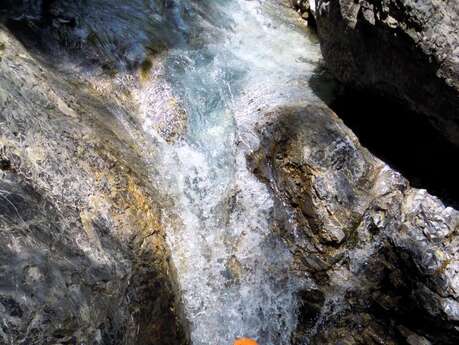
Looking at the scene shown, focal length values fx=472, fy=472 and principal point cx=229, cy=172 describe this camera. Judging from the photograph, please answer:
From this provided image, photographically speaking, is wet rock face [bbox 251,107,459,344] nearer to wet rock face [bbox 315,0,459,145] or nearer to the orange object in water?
the orange object in water

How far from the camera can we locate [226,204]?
412 centimetres

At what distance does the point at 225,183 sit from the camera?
423 centimetres

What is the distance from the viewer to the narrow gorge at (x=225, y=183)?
9.72 ft

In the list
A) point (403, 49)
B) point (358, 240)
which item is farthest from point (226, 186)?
point (403, 49)

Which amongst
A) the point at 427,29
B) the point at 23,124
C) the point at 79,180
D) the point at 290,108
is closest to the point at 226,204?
the point at 290,108

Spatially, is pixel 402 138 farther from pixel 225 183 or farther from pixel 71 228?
pixel 71 228

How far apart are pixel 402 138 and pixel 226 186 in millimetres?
1577

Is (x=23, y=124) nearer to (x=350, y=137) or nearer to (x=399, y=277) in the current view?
(x=350, y=137)

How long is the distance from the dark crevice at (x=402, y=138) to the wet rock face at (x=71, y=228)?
1924mm

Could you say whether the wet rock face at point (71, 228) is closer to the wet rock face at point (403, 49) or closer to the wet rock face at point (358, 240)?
the wet rock face at point (358, 240)

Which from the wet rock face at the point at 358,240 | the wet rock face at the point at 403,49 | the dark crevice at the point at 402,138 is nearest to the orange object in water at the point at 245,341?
the wet rock face at the point at 358,240

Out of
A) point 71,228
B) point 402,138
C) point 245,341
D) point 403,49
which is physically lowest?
point 245,341

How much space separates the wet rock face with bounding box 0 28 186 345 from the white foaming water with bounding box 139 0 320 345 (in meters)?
0.34

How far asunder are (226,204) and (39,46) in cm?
229
